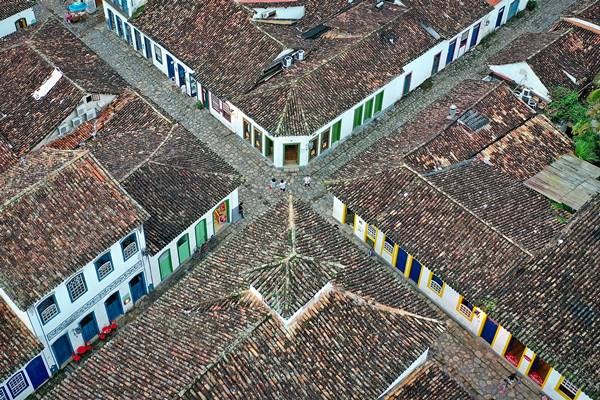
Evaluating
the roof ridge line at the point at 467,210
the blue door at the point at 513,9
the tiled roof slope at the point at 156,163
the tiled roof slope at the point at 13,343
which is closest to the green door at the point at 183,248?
the tiled roof slope at the point at 156,163

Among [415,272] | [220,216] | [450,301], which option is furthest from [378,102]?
[450,301]

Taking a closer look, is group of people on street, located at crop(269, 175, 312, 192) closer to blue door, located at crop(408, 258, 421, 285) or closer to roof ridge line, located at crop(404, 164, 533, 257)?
roof ridge line, located at crop(404, 164, 533, 257)

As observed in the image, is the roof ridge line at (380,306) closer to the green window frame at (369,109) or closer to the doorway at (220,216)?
the doorway at (220,216)

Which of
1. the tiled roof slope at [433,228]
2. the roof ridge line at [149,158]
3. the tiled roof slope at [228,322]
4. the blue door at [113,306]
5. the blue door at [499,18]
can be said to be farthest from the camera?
the blue door at [499,18]

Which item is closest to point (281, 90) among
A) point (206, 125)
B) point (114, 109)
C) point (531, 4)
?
point (206, 125)

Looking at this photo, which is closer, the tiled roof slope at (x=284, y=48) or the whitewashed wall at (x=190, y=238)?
the whitewashed wall at (x=190, y=238)

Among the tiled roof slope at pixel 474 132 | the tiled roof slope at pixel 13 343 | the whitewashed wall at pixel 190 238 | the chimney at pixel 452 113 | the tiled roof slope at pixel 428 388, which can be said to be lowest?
the whitewashed wall at pixel 190 238

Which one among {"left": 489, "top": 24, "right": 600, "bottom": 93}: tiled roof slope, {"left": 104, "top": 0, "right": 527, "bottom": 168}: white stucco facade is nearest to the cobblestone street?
{"left": 104, "top": 0, "right": 527, "bottom": 168}: white stucco facade
